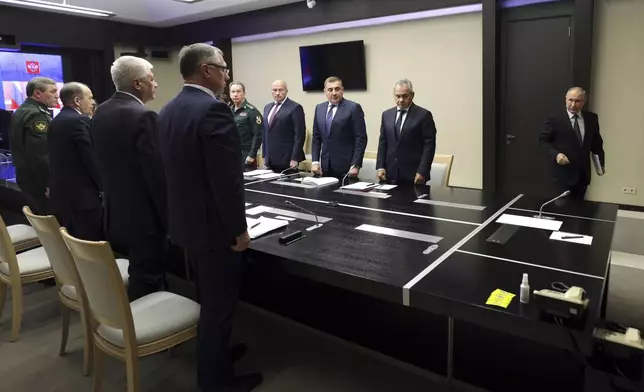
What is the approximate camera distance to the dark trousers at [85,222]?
292cm

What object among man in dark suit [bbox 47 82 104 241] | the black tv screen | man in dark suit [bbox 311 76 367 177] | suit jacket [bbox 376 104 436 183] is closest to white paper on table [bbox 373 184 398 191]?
suit jacket [bbox 376 104 436 183]

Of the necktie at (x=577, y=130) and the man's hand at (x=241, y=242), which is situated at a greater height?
the necktie at (x=577, y=130)

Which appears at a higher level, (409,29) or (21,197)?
(409,29)

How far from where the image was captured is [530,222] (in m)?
2.32

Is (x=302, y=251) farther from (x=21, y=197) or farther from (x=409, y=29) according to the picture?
(x=409, y=29)

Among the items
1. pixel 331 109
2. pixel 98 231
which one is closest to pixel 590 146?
pixel 331 109

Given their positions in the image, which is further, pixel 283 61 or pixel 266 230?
pixel 283 61

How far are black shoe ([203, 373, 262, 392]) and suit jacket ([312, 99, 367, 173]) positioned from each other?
229cm

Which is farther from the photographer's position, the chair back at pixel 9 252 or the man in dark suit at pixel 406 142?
the man in dark suit at pixel 406 142

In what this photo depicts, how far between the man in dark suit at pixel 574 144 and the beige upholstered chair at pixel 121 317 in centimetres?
301

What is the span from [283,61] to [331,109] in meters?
3.14

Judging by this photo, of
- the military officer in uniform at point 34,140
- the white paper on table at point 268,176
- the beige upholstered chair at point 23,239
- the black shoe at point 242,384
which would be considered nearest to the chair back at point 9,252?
Answer: the beige upholstered chair at point 23,239

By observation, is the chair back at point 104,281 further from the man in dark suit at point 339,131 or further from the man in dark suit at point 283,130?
the man in dark suit at point 283,130

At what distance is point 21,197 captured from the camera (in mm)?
4227
